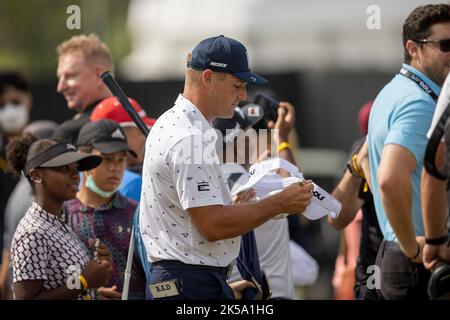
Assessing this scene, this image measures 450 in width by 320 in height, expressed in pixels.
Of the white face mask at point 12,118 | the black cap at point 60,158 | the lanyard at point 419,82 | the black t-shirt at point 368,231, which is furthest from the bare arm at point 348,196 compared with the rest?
the white face mask at point 12,118

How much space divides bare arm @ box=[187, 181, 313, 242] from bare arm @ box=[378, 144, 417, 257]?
399 mm

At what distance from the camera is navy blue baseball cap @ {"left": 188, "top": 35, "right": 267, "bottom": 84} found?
231 inches

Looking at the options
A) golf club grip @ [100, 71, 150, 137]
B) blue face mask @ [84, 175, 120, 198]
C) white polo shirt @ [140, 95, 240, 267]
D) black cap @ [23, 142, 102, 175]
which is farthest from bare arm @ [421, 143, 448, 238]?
blue face mask @ [84, 175, 120, 198]

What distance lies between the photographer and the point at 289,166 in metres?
5.99

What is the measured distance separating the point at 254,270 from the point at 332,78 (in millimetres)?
8874

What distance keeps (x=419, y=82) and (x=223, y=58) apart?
100 centimetres

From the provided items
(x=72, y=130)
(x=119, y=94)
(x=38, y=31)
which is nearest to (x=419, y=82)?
(x=119, y=94)

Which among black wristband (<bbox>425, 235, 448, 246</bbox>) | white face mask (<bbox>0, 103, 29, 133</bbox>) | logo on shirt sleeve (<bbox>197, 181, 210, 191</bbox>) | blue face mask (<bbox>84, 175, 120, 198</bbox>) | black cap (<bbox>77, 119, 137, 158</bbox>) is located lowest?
white face mask (<bbox>0, 103, 29, 133</bbox>)

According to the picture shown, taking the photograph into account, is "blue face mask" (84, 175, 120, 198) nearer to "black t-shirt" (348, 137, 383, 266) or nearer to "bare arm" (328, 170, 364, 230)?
"bare arm" (328, 170, 364, 230)

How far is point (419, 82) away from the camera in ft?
19.6

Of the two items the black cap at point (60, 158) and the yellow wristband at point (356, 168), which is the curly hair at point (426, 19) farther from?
the black cap at point (60, 158)

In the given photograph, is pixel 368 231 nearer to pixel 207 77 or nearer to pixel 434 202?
pixel 434 202

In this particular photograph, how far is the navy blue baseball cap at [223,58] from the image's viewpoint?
5855 mm

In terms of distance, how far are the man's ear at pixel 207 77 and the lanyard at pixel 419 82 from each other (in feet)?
3.30
